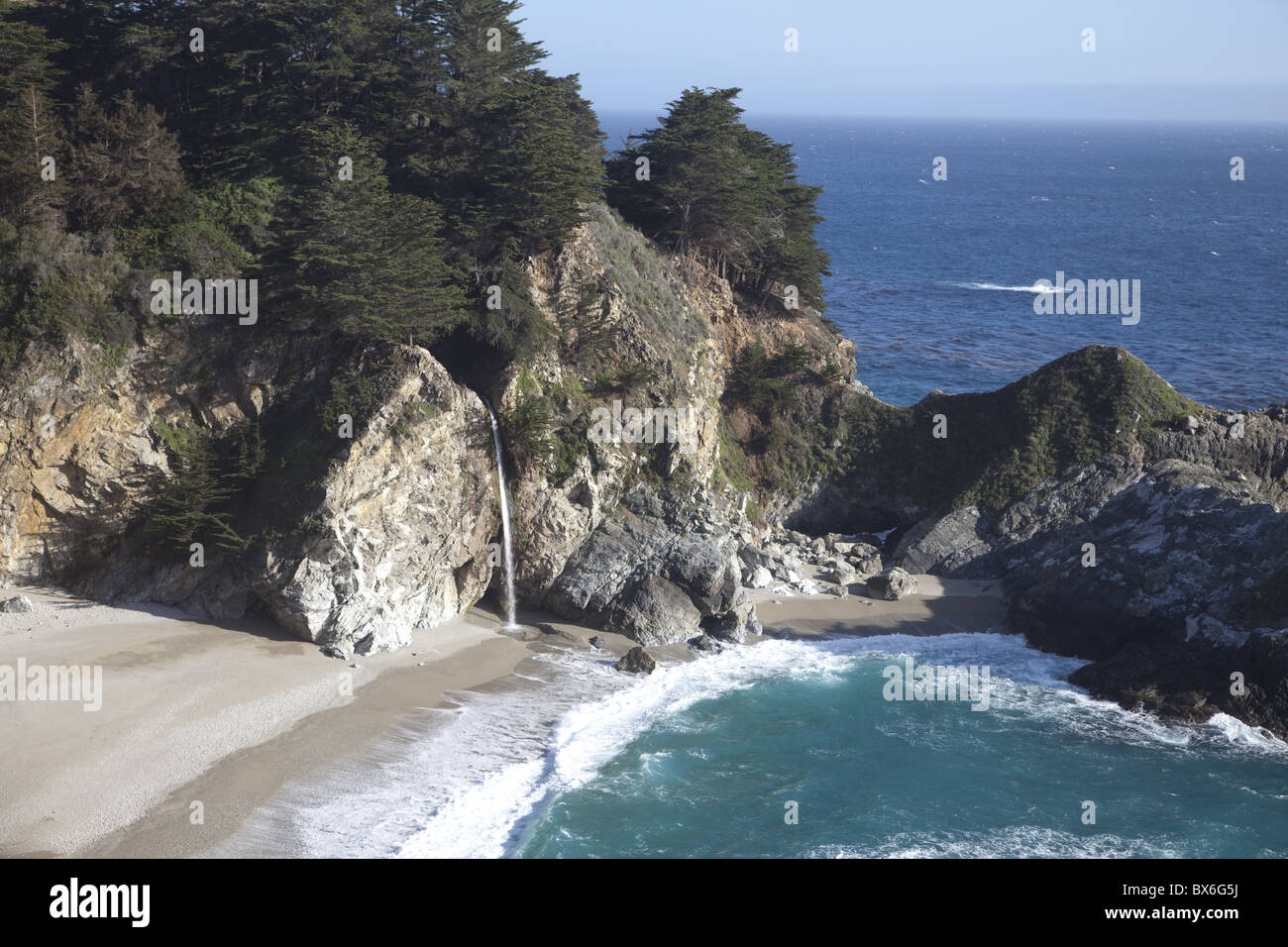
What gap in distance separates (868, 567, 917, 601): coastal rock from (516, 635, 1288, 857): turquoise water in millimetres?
4922

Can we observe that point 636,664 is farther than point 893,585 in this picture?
No

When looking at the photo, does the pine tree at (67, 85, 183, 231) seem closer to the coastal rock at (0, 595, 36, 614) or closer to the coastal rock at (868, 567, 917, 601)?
the coastal rock at (0, 595, 36, 614)

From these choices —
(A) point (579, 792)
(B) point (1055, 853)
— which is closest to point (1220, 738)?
(B) point (1055, 853)

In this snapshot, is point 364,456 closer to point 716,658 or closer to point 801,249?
point 716,658

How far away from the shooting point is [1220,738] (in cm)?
2927

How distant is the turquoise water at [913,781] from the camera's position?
24.6 meters

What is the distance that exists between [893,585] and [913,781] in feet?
35.8

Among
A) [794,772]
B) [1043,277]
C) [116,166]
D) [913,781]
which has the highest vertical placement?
[1043,277]

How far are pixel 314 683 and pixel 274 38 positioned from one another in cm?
2420

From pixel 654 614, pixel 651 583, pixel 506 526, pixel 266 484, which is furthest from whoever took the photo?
pixel 651 583

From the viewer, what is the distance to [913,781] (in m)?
27.3

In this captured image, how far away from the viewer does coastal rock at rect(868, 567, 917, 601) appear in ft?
122

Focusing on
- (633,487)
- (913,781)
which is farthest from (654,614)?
(913,781)

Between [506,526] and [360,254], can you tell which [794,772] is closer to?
[506,526]
